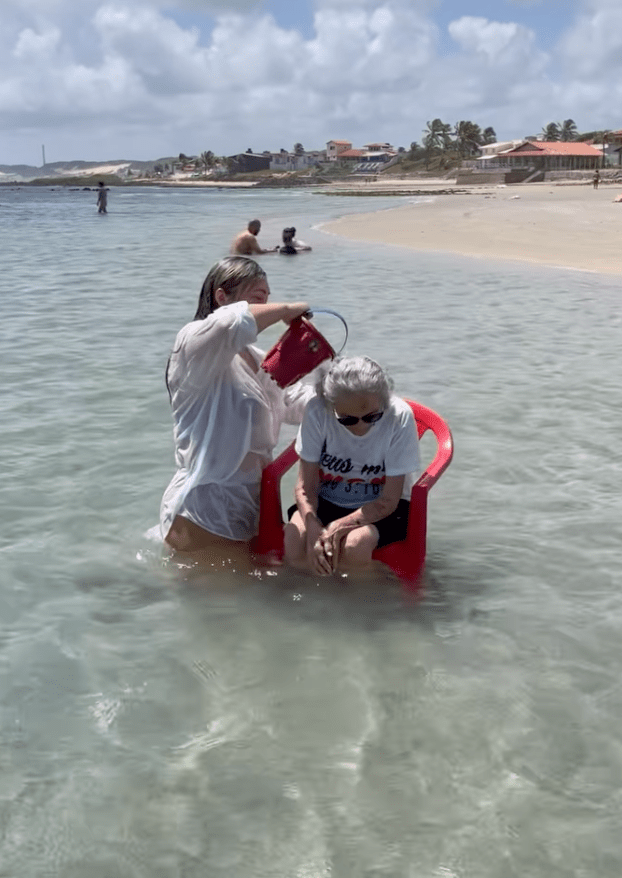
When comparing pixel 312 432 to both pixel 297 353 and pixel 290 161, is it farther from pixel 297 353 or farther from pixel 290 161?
pixel 290 161

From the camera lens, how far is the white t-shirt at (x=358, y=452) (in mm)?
3463

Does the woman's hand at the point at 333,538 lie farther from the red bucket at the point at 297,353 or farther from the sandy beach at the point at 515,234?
the sandy beach at the point at 515,234

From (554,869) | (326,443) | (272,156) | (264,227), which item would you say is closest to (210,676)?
(326,443)

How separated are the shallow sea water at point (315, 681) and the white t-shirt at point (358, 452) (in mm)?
438

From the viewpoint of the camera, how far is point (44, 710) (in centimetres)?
295

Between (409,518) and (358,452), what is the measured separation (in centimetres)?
34

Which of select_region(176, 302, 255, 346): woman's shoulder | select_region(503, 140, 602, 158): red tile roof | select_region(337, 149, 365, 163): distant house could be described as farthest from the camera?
select_region(337, 149, 365, 163): distant house

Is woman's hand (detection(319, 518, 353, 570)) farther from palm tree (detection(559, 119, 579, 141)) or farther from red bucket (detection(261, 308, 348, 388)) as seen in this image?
palm tree (detection(559, 119, 579, 141))

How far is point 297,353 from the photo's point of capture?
353cm

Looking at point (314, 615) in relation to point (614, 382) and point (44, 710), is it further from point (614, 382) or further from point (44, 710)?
point (614, 382)

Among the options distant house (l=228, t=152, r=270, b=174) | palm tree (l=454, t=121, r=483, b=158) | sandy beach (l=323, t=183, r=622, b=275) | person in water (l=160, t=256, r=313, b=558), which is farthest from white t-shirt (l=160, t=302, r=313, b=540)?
distant house (l=228, t=152, r=270, b=174)

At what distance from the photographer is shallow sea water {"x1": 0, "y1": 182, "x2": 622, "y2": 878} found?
239 centimetres

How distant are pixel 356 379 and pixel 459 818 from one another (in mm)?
1582

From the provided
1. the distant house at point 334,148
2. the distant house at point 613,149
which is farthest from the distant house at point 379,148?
the distant house at point 613,149
